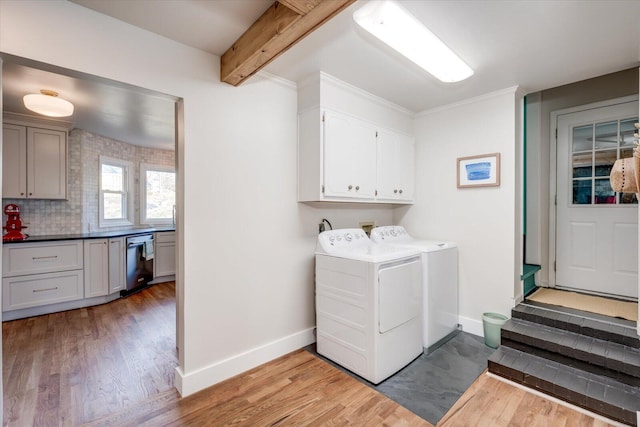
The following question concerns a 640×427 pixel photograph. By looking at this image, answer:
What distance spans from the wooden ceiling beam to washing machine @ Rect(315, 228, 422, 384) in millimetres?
1446

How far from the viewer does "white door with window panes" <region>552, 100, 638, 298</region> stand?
2.77 metres

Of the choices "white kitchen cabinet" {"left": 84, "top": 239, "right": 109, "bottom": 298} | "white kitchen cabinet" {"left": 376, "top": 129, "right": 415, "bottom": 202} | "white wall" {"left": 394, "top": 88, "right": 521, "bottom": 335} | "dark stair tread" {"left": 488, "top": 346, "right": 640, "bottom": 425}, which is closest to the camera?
"dark stair tread" {"left": 488, "top": 346, "right": 640, "bottom": 425}

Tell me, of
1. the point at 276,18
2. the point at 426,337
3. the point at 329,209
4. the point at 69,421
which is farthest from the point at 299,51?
the point at 69,421

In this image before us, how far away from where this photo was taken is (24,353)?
2525mm

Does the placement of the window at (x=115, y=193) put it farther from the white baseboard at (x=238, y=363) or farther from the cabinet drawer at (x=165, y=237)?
the white baseboard at (x=238, y=363)

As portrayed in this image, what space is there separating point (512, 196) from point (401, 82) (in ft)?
4.89

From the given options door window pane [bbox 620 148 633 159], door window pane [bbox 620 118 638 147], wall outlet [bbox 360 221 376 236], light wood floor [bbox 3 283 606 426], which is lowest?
light wood floor [bbox 3 283 606 426]

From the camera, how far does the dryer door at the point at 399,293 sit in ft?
6.93

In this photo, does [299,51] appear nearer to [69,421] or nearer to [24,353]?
[69,421]

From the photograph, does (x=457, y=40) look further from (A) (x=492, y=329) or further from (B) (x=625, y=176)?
(A) (x=492, y=329)

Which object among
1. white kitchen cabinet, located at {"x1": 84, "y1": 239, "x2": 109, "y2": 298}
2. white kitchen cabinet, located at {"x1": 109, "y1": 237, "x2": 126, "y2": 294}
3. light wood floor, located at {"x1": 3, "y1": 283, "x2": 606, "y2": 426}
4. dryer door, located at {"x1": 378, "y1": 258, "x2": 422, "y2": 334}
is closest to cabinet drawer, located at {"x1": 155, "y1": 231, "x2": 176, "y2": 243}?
white kitchen cabinet, located at {"x1": 109, "y1": 237, "x2": 126, "y2": 294}

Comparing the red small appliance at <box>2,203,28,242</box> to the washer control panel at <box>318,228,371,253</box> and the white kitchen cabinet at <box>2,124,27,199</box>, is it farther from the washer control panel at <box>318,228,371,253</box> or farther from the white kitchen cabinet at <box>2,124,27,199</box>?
the washer control panel at <box>318,228,371,253</box>

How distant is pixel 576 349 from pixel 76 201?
5.94 metres

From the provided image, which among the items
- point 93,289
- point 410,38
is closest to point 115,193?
point 93,289
